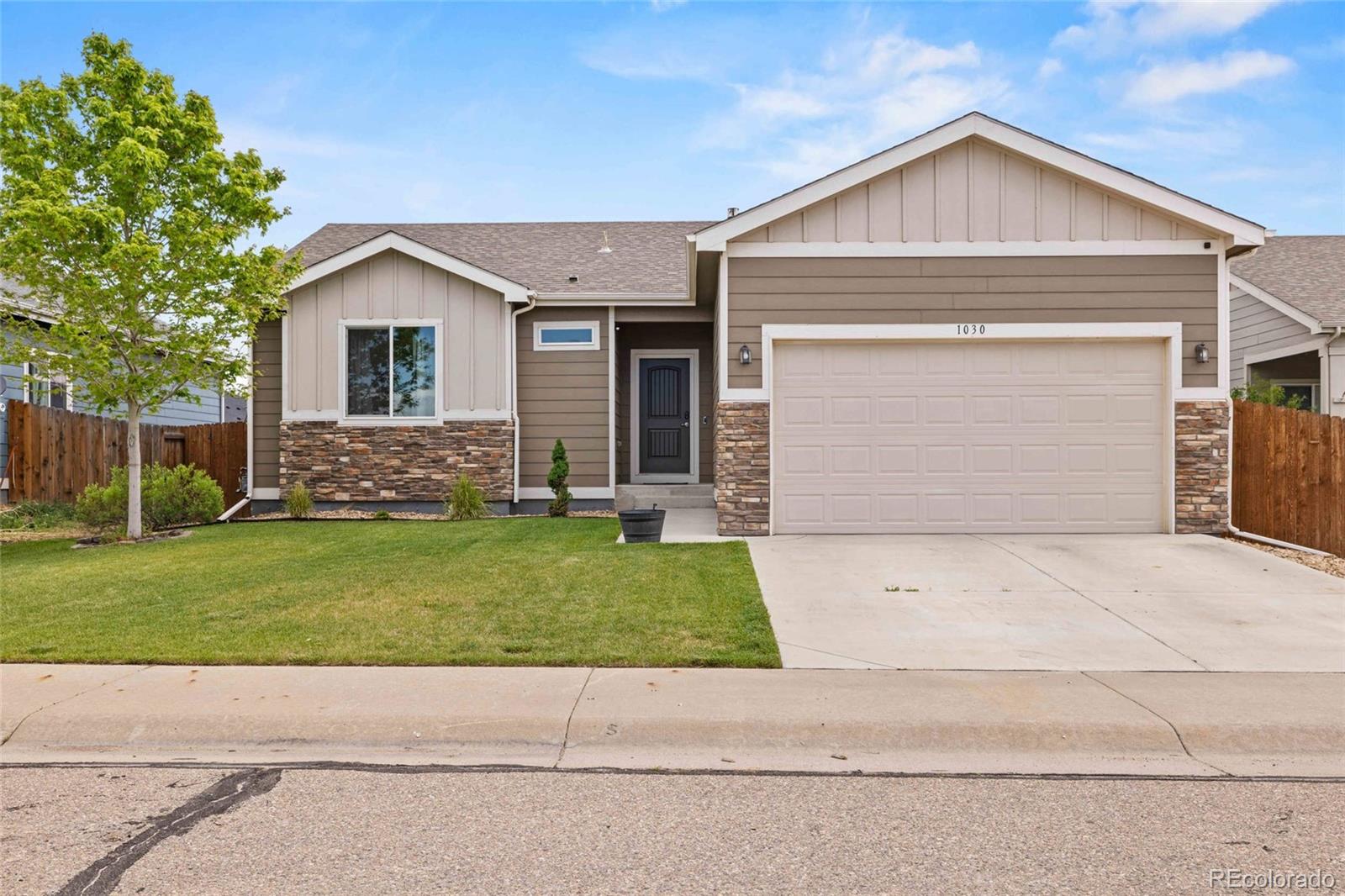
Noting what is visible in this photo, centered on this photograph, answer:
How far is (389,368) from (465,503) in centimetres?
256

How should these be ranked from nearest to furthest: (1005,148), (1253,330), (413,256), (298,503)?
(1005,148) → (298,503) → (413,256) → (1253,330)

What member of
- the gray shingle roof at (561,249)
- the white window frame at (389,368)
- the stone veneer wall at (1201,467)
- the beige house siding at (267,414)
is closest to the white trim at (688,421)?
the gray shingle roof at (561,249)

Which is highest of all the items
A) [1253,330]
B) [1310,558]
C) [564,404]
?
[1253,330]

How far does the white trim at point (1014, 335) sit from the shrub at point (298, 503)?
7115 millimetres

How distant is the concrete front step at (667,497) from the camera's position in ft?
44.3

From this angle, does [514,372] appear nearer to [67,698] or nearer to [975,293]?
[975,293]

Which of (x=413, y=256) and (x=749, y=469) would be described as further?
Answer: (x=413, y=256)

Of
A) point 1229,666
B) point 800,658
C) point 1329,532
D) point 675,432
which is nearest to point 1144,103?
point 1329,532

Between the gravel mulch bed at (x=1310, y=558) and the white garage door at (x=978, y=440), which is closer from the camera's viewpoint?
the gravel mulch bed at (x=1310, y=558)

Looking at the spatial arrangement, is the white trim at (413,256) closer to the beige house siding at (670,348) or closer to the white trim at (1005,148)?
the beige house siding at (670,348)

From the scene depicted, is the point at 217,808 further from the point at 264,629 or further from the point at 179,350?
the point at 179,350

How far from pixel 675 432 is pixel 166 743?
11.3 meters

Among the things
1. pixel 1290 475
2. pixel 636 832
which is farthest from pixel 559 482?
pixel 636 832

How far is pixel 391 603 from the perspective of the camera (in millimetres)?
6633
